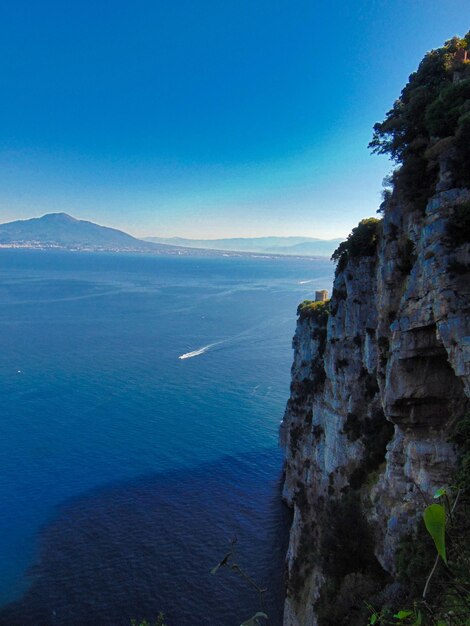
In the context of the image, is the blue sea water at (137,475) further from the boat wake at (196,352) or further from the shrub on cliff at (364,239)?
the shrub on cliff at (364,239)

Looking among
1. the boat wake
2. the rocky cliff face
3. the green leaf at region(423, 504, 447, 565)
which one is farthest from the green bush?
the boat wake

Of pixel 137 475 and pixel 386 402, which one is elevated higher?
pixel 386 402

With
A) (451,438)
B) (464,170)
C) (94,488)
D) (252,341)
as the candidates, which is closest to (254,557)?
(94,488)

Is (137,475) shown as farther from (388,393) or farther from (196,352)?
(196,352)

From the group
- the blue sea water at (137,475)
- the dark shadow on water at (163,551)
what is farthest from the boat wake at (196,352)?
the dark shadow on water at (163,551)

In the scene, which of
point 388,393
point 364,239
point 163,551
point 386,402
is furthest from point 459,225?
point 163,551

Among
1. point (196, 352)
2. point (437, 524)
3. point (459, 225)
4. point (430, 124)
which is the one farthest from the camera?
point (196, 352)

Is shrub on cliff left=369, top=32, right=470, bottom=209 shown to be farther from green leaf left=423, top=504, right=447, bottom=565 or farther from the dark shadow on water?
the dark shadow on water
